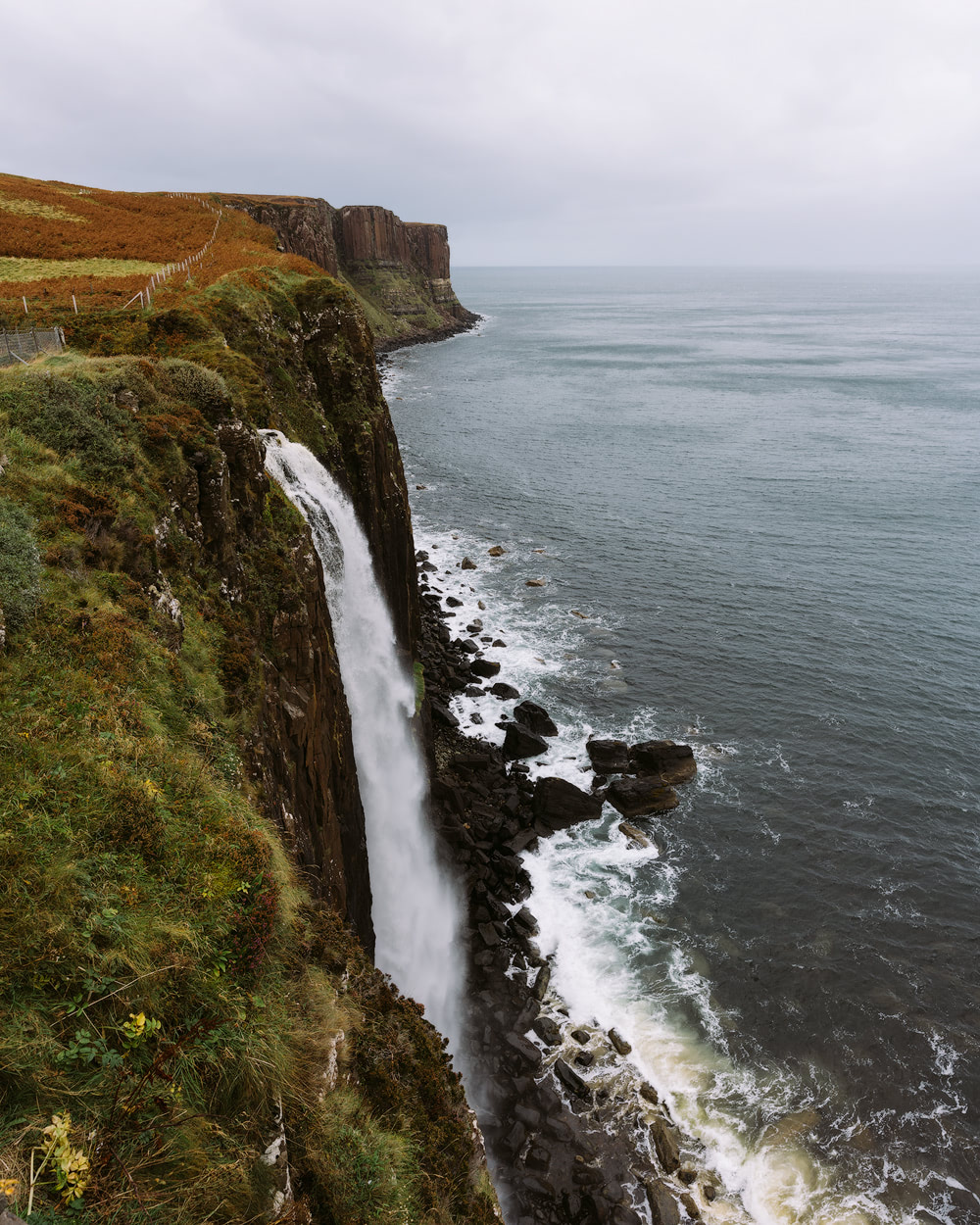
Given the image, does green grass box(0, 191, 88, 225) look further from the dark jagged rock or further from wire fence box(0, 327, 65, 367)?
the dark jagged rock

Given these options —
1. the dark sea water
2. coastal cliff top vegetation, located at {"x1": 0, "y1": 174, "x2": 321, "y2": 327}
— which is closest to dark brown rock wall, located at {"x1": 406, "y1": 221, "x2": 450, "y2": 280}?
the dark sea water

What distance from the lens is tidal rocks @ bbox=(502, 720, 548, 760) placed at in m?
34.2

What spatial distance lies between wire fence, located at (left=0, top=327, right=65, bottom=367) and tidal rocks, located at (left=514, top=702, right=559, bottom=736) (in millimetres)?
24829

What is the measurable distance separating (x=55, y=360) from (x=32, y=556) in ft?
30.0

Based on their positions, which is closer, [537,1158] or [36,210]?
[537,1158]

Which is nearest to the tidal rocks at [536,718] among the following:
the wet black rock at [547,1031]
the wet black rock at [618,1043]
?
the wet black rock at [547,1031]

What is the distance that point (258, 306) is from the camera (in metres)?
28.3

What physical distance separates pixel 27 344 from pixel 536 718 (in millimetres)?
25869

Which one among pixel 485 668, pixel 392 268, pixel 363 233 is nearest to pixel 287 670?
pixel 485 668

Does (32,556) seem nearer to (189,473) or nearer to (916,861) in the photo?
(189,473)

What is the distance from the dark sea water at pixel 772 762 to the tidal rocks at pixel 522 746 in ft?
3.76

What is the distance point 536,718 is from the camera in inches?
1411

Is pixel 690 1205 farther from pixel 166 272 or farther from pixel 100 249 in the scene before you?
pixel 100 249

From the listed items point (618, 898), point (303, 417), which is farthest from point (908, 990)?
point (303, 417)
